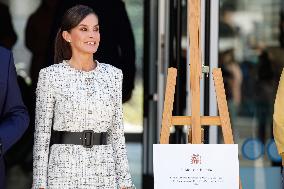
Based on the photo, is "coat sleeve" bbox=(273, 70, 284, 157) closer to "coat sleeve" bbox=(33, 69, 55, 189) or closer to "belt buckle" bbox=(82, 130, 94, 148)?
"belt buckle" bbox=(82, 130, 94, 148)

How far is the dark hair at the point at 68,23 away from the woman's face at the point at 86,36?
22 millimetres

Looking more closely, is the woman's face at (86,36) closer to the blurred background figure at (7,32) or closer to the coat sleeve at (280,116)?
the coat sleeve at (280,116)

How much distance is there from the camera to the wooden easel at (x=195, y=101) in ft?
14.4

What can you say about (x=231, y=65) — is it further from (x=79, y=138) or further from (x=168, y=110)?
(x=79, y=138)

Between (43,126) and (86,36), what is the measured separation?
1.66 ft

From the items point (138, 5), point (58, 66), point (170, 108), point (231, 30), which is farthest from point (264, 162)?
point (58, 66)

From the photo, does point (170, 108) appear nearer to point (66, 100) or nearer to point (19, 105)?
point (66, 100)

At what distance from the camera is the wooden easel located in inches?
173

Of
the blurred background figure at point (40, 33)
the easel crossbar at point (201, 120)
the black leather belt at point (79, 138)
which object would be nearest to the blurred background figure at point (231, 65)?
the blurred background figure at point (40, 33)

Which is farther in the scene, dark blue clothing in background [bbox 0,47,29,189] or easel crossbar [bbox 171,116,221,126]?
easel crossbar [bbox 171,116,221,126]

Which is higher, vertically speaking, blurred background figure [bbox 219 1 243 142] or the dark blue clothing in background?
blurred background figure [bbox 219 1 243 142]

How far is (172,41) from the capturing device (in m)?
6.19

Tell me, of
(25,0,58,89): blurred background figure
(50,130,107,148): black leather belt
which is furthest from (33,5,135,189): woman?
(25,0,58,89): blurred background figure

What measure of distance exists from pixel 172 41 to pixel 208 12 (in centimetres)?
103
